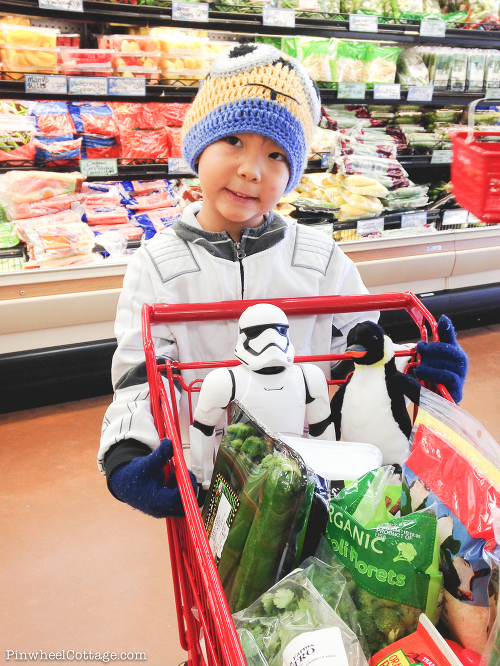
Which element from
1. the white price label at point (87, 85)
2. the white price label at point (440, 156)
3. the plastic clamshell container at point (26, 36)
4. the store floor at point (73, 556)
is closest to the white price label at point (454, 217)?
the white price label at point (440, 156)

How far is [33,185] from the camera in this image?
103 inches

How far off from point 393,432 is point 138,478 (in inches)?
17.4

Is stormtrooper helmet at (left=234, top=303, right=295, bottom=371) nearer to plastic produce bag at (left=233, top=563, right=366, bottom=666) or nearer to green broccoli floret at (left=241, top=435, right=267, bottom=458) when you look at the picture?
green broccoli floret at (left=241, top=435, right=267, bottom=458)

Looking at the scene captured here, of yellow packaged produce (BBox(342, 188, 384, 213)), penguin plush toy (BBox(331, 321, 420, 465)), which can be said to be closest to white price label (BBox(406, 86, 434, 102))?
yellow packaged produce (BBox(342, 188, 384, 213))

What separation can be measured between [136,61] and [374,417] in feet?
7.97

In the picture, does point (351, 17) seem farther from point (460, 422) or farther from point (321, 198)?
point (460, 422)

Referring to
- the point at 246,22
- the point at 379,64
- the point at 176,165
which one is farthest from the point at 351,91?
the point at 176,165

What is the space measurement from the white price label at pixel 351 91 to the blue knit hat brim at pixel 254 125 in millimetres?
2295

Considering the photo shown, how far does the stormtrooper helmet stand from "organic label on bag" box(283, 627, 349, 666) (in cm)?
39

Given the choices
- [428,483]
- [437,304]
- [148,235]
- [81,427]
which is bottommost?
[81,427]

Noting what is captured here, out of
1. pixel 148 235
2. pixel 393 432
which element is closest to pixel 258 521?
pixel 393 432

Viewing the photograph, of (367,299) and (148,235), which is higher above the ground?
(367,299)

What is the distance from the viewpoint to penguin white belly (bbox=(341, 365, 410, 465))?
0.91m

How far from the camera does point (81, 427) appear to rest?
2.59 m
